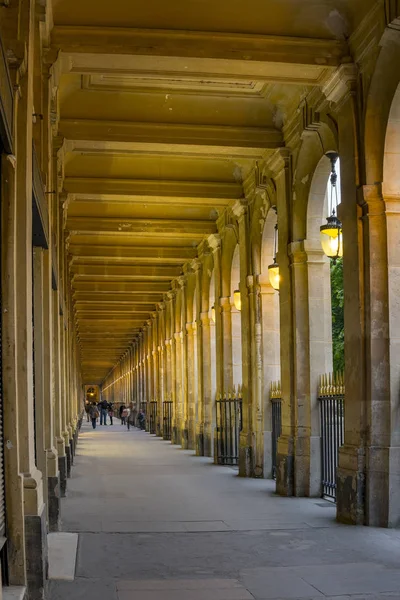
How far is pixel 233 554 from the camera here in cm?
875

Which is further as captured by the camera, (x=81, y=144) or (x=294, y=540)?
(x=81, y=144)

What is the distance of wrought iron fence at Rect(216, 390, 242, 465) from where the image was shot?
1950 cm

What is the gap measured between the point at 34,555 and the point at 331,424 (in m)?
7.22

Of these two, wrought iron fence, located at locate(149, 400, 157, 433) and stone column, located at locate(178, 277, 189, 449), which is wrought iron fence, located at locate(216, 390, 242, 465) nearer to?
stone column, located at locate(178, 277, 189, 449)

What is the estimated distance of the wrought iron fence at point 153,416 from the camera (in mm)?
38156

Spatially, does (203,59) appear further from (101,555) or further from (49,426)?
(101,555)

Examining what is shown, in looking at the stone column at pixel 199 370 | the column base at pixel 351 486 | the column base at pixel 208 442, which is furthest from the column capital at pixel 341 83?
the column base at pixel 208 442

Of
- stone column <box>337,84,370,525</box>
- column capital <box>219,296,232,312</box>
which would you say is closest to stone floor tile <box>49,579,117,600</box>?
stone column <box>337,84,370,525</box>

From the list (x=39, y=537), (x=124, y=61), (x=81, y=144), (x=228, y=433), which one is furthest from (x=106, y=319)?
(x=39, y=537)

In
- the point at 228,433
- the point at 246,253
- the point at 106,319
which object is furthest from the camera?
the point at 106,319

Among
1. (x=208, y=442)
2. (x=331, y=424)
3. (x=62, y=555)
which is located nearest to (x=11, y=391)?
(x=62, y=555)

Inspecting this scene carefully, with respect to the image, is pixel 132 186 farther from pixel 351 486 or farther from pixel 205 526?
pixel 351 486

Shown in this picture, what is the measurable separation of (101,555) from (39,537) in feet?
8.07

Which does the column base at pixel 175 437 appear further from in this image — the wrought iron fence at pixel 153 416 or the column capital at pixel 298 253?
the column capital at pixel 298 253
